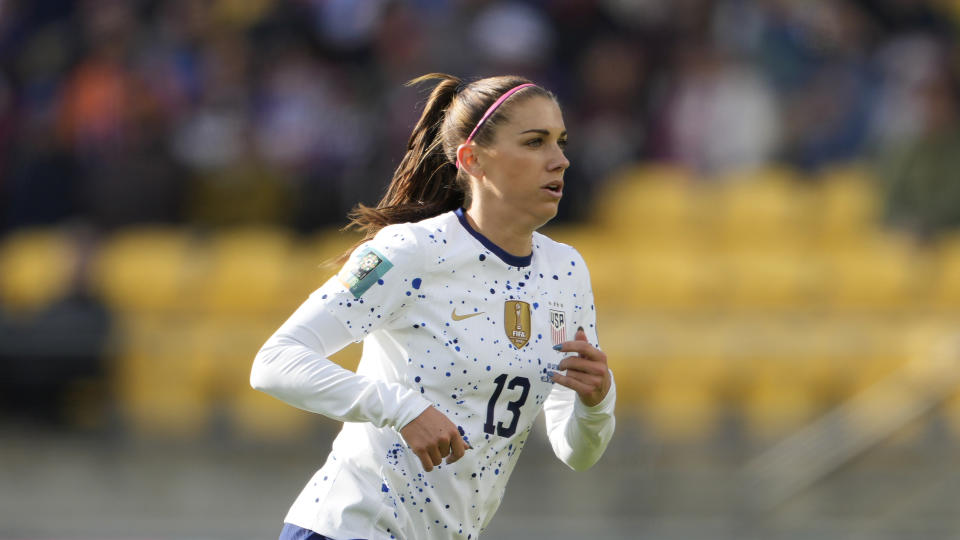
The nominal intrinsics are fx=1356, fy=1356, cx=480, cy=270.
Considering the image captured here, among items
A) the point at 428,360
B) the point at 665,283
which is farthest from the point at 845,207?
the point at 428,360

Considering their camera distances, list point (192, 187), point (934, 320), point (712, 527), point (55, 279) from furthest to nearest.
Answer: point (192, 187)
point (55, 279)
point (934, 320)
point (712, 527)

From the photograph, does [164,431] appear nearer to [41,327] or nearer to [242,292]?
[41,327]

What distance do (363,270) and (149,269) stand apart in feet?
22.7

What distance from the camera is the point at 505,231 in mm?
3721

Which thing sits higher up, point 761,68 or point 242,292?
point 761,68

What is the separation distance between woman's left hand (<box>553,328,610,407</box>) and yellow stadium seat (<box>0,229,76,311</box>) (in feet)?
21.0

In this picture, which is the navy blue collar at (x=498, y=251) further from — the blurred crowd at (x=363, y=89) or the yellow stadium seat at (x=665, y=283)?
the blurred crowd at (x=363, y=89)

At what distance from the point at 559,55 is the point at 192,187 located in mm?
3079

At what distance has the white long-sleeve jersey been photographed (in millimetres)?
3492

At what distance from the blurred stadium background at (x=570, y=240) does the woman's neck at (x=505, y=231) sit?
4453 mm

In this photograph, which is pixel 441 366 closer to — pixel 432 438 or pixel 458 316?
pixel 458 316

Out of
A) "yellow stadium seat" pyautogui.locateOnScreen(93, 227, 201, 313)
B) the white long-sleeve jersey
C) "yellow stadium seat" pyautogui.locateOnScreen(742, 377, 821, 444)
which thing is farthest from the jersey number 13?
"yellow stadium seat" pyautogui.locateOnScreen(93, 227, 201, 313)

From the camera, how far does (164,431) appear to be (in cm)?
834

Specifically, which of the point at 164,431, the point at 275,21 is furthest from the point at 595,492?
the point at 275,21
